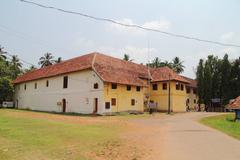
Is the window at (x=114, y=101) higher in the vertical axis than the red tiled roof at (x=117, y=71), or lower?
lower

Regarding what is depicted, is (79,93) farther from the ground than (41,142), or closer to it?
farther from the ground

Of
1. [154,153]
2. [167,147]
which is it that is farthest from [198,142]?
[154,153]

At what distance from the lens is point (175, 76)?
4584cm

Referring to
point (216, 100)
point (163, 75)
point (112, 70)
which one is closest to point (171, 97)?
point (163, 75)

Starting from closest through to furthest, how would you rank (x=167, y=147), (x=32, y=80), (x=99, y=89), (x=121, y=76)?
(x=167, y=147) < (x=99, y=89) < (x=121, y=76) < (x=32, y=80)

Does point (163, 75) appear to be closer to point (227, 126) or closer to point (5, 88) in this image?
point (227, 126)

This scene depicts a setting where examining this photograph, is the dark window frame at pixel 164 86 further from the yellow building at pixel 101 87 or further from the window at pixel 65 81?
the window at pixel 65 81

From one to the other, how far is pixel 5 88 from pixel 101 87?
27357mm

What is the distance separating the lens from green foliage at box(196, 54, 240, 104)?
50906 mm

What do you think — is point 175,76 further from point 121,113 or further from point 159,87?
point 121,113

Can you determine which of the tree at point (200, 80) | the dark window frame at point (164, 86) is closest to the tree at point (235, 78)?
the tree at point (200, 80)

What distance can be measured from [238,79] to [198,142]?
40.0 metres

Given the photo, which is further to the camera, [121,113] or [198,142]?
[121,113]

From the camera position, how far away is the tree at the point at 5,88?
178ft
